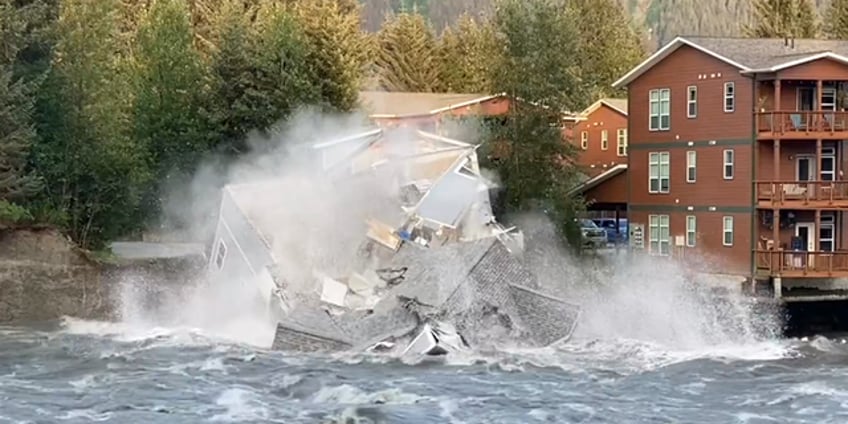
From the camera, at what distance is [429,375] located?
30547 millimetres

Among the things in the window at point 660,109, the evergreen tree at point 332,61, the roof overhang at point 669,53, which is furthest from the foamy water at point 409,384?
the evergreen tree at point 332,61

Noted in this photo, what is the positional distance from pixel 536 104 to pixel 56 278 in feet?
75.1

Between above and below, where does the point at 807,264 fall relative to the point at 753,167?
below

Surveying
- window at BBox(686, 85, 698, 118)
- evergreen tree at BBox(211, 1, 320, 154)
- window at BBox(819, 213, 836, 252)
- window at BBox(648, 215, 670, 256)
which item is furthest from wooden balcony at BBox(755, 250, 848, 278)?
evergreen tree at BBox(211, 1, 320, 154)

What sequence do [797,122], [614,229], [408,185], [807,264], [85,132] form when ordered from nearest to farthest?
[408,185], [807,264], [85,132], [797,122], [614,229]

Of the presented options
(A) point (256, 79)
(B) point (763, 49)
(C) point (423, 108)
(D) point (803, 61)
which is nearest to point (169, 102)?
(A) point (256, 79)

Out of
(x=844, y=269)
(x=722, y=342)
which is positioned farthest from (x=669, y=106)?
(x=722, y=342)

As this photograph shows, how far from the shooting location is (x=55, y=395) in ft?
90.4

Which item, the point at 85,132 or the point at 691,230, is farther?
the point at 691,230

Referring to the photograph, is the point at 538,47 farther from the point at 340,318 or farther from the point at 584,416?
the point at 584,416

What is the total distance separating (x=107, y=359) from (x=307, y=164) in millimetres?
13529

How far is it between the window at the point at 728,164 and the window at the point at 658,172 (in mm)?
3616

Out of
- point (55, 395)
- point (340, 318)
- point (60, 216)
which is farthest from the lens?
point (60, 216)

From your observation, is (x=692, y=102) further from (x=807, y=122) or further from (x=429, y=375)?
(x=429, y=375)
